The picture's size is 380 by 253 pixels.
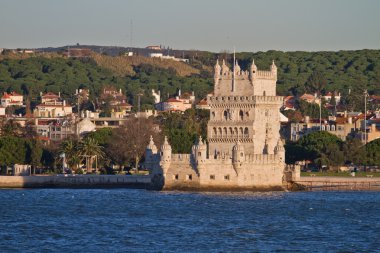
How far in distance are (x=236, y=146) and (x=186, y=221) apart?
1894cm

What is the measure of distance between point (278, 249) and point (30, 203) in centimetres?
3332

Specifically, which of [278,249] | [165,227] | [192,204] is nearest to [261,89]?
[192,204]

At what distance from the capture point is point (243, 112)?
115938mm

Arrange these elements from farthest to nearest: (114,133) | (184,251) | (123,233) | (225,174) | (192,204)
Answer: (114,133), (225,174), (192,204), (123,233), (184,251)

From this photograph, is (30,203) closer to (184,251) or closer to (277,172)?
(277,172)

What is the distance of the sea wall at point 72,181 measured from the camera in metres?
122

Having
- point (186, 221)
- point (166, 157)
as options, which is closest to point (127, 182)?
point (166, 157)

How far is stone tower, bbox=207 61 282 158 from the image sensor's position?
11556cm

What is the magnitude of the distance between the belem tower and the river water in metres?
1.31

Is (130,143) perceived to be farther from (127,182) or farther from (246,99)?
(246,99)

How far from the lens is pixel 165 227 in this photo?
3487 inches

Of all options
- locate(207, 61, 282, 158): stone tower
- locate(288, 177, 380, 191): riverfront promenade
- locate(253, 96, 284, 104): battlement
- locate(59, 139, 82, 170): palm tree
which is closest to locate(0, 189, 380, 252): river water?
locate(288, 177, 380, 191): riverfront promenade

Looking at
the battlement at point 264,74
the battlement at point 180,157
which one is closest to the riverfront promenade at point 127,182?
the battlement at point 180,157

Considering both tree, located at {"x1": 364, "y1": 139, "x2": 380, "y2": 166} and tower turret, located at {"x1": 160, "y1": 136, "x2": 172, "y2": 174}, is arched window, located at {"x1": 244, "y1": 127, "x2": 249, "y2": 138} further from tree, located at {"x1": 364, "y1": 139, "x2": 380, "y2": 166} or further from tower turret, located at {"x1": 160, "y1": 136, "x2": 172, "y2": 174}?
tree, located at {"x1": 364, "y1": 139, "x2": 380, "y2": 166}
